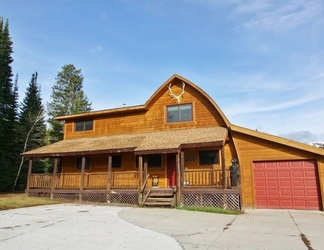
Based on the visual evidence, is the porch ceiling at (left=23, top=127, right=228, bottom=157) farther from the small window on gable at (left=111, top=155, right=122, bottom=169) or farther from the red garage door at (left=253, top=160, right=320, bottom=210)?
the red garage door at (left=253, top=160, right=320, bottom=210)

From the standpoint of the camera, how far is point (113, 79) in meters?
22.7

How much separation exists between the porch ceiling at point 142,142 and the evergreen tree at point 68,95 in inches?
850

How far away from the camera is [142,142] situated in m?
13.8

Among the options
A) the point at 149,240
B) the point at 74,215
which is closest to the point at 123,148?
the point at 74,215

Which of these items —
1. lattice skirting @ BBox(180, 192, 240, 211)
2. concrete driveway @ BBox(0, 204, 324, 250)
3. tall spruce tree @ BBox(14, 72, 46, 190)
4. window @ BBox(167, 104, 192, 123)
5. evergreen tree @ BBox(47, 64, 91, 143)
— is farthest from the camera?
evergreen tree @ BBox(47, 64, 91, 143)

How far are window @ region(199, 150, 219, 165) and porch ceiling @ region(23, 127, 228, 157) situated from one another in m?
1.15

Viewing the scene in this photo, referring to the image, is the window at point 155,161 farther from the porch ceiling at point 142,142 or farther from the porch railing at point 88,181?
the porch railing at point 88,181

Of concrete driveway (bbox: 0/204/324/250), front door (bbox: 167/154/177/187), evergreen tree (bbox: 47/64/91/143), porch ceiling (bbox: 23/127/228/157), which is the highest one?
evergreen tree (bbox: 47/64/91/143)

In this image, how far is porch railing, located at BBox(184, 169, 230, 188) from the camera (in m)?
12.1

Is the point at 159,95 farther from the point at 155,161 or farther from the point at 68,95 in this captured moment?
the point at 68,95

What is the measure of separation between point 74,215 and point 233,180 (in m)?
6.79

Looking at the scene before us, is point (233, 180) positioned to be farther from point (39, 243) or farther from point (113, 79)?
point (113, 79)

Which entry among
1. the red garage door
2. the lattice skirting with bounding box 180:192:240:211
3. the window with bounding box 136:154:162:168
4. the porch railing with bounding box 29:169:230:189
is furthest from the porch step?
the red garage door

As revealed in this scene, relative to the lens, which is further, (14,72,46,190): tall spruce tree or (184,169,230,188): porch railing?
(14,72,46,190): tall spruce tree
